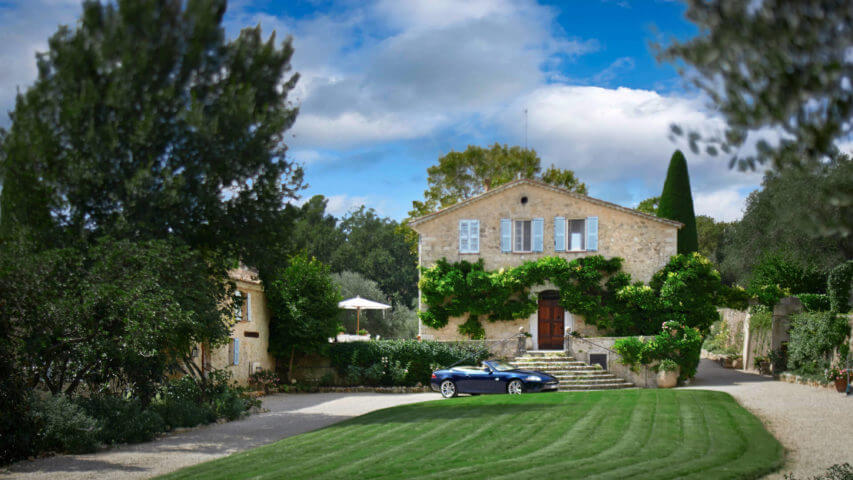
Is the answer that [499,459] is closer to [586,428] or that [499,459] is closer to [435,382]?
[586,428]

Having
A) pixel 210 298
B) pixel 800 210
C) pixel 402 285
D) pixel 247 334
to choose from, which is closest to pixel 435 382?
pixel 247 334

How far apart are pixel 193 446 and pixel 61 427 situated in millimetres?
2244

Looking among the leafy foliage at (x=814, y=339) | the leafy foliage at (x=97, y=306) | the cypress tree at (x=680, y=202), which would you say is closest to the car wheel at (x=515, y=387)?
the leafy foliage at (x=814, y=339)

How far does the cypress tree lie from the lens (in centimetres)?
3322

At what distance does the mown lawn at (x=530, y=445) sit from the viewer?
10.1 meters

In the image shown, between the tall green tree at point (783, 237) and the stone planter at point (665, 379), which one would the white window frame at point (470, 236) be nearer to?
the stone planter at point (665, 379)

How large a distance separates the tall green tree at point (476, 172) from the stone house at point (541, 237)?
42.3 feet

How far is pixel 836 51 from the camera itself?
5.02m

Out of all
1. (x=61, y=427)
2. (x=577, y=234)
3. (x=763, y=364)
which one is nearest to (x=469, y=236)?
(x=577, y=234)

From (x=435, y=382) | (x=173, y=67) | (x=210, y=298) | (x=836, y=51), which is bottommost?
(x=435, y=382)

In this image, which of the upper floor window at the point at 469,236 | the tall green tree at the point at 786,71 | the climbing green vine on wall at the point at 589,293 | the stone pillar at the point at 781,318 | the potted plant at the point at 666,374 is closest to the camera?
the tall green tree at the point at 786,71

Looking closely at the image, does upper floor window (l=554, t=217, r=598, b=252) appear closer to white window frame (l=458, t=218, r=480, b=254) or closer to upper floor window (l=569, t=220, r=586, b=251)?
upper floor window (l=569, t=220, r=586, b=251)

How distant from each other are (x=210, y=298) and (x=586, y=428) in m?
8.14

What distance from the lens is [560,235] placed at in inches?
1147
